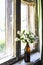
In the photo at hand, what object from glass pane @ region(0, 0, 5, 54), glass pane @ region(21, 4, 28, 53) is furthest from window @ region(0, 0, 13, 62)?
glass pane @ region(21, 4, 28, 53)

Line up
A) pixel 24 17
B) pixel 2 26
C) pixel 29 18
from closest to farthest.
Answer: pixel 2 26 → pixel 24 17 → pixel 29 18

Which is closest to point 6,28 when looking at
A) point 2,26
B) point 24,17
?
point 2,26

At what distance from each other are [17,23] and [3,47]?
0.37 m

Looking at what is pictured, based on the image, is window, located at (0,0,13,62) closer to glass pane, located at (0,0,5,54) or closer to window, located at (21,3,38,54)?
glass pane, located at (0,0,5,54)

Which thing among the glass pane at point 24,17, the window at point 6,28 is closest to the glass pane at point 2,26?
the window at point 6,28

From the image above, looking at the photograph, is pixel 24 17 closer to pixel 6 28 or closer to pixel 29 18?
pixel 29 18

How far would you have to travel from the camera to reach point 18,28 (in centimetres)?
218

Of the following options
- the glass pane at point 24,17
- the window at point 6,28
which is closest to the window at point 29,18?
the glass pane at point 24,17

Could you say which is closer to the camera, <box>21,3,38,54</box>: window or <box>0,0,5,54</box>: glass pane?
<box>0,0,5,54</box>: glass pane

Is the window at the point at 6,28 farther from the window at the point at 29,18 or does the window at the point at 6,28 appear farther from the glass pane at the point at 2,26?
the window at the point at 29,18

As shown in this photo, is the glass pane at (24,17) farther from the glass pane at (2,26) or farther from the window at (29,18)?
the glass pane at (2,26)

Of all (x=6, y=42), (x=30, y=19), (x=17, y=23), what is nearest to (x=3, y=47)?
(x=6, y=42)

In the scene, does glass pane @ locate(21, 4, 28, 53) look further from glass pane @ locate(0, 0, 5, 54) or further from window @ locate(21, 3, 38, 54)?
glass pane @ locate(0, 0, 5, 54)

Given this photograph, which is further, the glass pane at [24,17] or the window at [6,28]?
the glass pane at [24,17]
